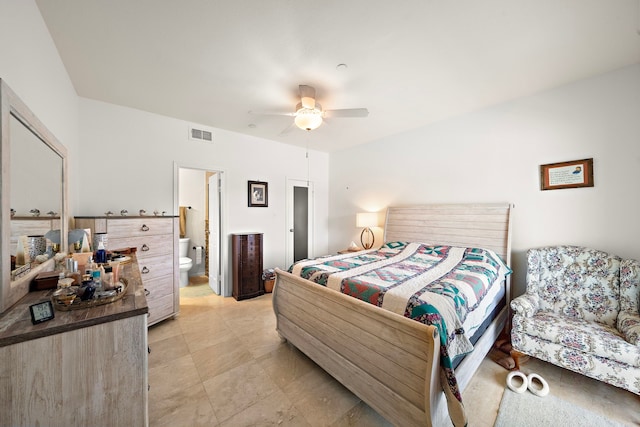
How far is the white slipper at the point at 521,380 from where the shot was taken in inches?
72.9

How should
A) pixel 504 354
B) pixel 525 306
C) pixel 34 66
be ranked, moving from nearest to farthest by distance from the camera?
pixel 34 66
pixel 525 306
pixel 504 354

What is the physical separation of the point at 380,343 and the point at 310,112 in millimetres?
2128

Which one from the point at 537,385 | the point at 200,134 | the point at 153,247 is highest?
the point at 200,134

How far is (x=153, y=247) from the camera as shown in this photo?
2.78 meters

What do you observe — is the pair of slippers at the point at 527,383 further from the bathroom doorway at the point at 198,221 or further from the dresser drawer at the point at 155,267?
the bathroom doorway at the point at 198,221

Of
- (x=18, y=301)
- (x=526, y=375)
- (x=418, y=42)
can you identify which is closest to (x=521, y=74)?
(x=418, y=42)

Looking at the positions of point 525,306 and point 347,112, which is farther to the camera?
point 347,112

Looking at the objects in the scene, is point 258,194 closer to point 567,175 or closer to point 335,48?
point 335,48

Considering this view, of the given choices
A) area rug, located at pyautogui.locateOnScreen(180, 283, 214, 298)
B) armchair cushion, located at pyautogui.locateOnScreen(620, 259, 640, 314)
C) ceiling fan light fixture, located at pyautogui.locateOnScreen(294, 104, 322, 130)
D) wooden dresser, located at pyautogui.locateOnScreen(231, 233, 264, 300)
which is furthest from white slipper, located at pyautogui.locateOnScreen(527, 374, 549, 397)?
area rug, located at pyautogui.locateOnScreen(180, 283, 214, 298)

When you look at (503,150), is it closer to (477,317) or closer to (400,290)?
(477,317)

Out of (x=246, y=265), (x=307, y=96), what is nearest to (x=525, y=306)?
(x=307, y=96)

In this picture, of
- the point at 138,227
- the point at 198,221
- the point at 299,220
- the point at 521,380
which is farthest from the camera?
the point at 198,221

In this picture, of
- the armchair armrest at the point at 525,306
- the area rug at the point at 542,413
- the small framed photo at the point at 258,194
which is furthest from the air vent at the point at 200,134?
the area rug at the point at 542,413

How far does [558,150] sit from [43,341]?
416 centimetres
